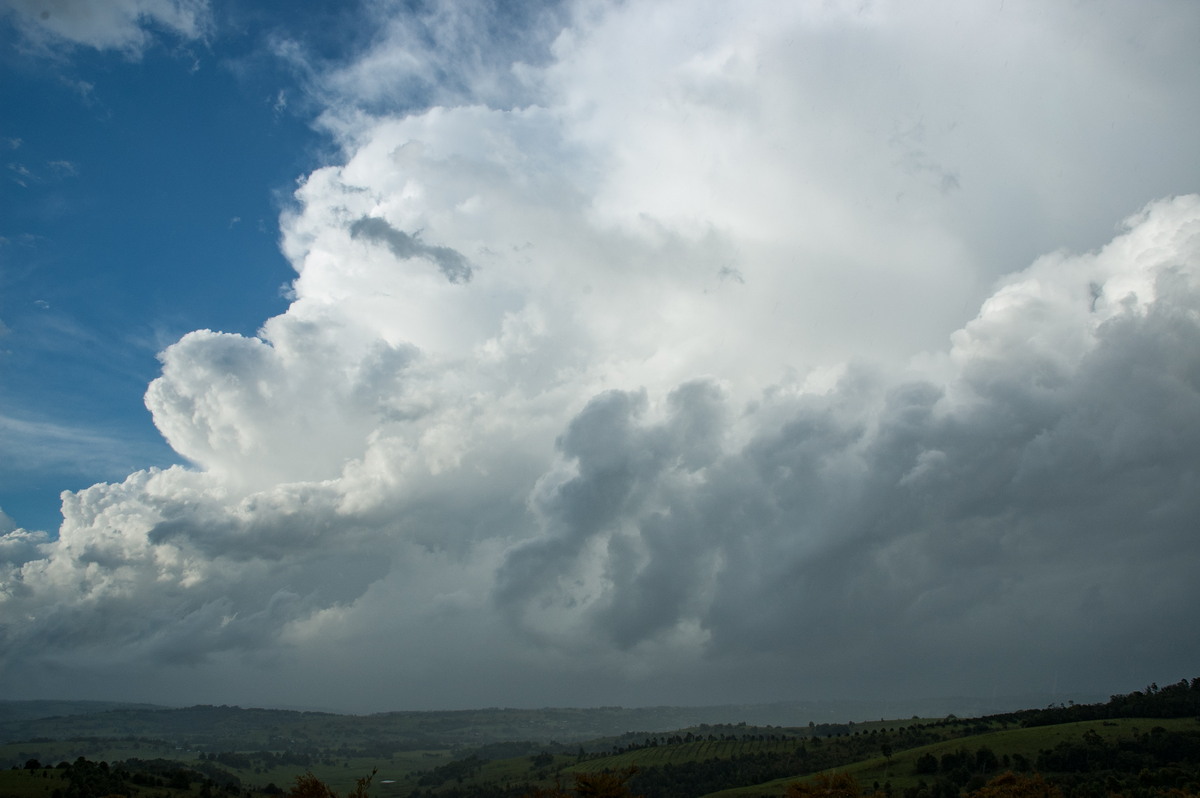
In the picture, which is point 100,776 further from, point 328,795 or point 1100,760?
point 1100,760

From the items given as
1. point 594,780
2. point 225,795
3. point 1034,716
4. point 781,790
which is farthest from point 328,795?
point 1034,716

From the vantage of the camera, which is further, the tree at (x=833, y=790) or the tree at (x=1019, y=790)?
the tree at (x=833, y=790)

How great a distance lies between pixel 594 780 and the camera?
300ft

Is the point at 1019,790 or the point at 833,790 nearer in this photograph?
the point at 1019,790

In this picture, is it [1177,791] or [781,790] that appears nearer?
[1177,791]

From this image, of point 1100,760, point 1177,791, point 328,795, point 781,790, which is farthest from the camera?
point 781,790

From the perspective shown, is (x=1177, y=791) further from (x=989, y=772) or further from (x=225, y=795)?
(x=225, y=795)

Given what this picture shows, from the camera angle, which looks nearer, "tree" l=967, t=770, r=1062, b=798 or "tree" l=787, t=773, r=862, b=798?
"tree" l=967, t=770, r=1062, b=798

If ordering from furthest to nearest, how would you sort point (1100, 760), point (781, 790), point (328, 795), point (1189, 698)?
point (1189, 698) → point (781, 790) → point (1100, 760) → point (328, 795)

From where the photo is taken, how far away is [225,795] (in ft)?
539

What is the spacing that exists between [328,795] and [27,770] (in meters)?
100

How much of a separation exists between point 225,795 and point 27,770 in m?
38.3

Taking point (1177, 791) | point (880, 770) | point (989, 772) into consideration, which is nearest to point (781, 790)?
point (880, 770)

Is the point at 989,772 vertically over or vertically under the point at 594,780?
under
